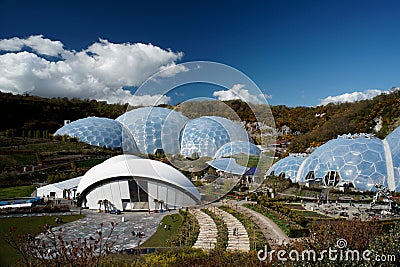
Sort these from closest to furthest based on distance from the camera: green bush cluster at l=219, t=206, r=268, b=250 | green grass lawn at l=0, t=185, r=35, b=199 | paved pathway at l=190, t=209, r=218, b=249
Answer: green bush cluster at l=219, t=206, r=268, b=250 < paved pathway at l=190, t=209, r=218, b=249 < green grass lawn at l=0, t=185, r=35, b=199

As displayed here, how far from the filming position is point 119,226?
16.0 metres

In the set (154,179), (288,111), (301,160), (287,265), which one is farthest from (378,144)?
(288,111)

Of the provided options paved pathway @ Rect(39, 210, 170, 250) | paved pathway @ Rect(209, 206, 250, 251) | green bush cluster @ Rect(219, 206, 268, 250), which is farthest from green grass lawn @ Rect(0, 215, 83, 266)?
green bush cluster @ Rect(219, 206, 268, 250)

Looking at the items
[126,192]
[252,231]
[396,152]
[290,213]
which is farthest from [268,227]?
[396,152]

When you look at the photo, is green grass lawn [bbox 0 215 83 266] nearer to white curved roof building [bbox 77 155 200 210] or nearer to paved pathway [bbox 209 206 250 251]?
white curved roof building [bbox 77 155 200 210]

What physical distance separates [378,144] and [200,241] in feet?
63.0

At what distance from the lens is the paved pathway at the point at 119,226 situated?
1340cm

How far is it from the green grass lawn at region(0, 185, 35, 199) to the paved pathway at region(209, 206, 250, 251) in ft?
55.9

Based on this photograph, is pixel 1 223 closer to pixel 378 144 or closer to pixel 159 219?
pixel 159 219

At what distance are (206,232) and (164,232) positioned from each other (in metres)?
2.10

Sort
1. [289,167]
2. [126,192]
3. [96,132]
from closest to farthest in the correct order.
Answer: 1. [126,192]
2. [289,167]
3. [96,132]

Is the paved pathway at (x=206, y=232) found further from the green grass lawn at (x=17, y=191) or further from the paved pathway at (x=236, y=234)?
the green grass lawn at (x=17, y=191)

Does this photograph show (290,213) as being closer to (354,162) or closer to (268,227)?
(268,227)

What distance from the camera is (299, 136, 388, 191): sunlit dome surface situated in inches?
920
